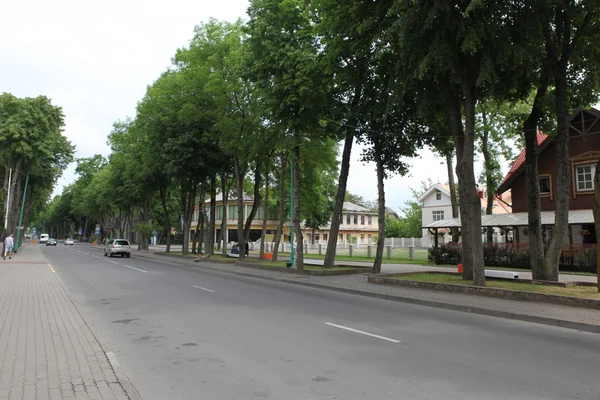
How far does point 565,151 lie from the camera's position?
14.6 metres

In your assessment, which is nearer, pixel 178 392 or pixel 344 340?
pixel 178 392

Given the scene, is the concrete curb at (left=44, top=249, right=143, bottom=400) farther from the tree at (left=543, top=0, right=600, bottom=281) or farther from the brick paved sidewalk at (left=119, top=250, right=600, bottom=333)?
Result: the tree at (left=543, top=0, right=600, bottom=281)

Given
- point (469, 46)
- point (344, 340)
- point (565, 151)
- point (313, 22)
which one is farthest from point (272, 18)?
point (344, 340)

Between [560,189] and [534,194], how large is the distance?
4.63ft

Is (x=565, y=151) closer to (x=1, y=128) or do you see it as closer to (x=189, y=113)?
(x=189, y=113)

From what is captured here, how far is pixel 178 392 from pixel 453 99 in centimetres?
1439

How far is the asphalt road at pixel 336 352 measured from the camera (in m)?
5.06

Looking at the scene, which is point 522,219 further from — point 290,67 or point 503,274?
point 290,67

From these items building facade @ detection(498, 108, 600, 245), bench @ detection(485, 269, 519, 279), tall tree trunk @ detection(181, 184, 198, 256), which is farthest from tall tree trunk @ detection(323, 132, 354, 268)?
tall tree trunk @ detection(181, 184, 198, 256)

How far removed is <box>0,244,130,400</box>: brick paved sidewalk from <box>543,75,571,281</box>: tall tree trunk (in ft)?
45.6

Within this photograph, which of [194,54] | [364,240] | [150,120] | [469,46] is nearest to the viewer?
[469,46]

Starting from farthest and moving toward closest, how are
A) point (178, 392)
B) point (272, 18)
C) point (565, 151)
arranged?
point (272, 18) < point (565, 151) < point (178, 392)

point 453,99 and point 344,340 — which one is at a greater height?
point 453,99

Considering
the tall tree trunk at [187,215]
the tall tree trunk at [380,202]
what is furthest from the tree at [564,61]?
the tall tree trunk at [187,215]
